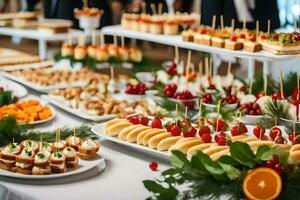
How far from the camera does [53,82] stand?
128 inches

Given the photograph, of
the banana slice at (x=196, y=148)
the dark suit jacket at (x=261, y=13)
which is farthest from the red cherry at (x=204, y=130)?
the dark suit jacket at (x=261, y=13)

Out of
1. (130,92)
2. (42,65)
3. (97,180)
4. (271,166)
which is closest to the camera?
(271,166)

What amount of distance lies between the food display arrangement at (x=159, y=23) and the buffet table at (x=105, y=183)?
1345 mm

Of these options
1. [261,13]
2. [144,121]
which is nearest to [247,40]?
[144,121]

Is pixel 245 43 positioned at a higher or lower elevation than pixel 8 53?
higher

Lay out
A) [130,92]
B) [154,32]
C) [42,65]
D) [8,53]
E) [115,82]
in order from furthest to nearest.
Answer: [8,53] < [42,65] < [154,32] < [115,82] < [130,92]

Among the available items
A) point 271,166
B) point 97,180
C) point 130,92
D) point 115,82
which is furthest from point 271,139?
point 115,82

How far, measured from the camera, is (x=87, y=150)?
6.73 ft

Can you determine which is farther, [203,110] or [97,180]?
[203,110]

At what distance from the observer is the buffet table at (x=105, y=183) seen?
1849 millimetres

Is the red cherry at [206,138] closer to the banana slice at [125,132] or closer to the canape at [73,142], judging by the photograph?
the banana slice at [125,132]

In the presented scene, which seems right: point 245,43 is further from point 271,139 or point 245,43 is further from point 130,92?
point 271,139

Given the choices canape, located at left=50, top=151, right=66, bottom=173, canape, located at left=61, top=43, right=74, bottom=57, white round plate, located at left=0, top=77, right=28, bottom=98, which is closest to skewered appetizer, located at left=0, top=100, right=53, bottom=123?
white round plate, located at left=0, top=77, right=28, bottom=98

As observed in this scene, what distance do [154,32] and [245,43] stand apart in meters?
0.82
